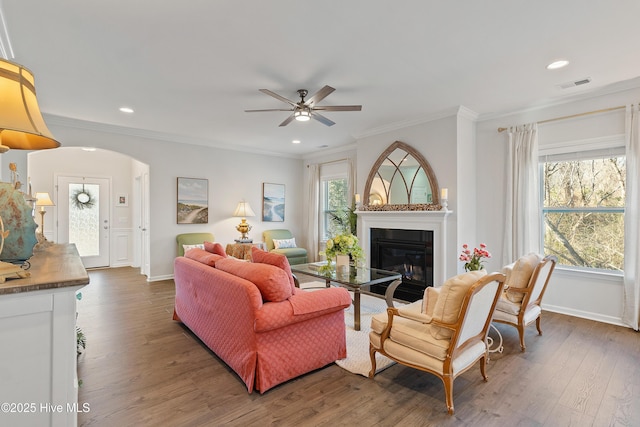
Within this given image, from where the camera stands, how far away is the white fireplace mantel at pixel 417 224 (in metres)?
4.53

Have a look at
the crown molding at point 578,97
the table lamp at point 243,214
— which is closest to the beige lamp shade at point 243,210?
the table lamp at point 243,214

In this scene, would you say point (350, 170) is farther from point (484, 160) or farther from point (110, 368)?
point (110, 368)

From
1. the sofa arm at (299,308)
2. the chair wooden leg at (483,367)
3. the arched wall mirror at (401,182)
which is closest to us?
the sofa arm at (299,308)

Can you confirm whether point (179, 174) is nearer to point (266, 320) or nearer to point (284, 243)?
point (284, 243)

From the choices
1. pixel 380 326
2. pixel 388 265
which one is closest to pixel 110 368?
pixel 380 326

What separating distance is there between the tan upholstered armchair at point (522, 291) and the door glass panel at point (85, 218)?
26.9ft

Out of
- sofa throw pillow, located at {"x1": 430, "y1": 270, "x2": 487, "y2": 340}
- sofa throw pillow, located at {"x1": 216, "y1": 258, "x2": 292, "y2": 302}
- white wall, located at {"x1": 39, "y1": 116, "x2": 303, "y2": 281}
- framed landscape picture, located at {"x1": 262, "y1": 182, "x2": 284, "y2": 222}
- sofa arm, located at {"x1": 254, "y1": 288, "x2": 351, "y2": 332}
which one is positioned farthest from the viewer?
framed landscape picture, located at {"x1": 262, "y1": 182, "x2": 284, "y2": 222}

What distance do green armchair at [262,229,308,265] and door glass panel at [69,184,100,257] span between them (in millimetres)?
3940

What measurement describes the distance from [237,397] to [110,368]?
1.26 m

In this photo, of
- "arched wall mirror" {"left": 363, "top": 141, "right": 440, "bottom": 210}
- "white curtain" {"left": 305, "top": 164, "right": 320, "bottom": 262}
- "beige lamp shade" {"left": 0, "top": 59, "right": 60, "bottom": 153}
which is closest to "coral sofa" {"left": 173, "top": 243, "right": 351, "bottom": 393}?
"beige lamp shade" {"left": 0, "top": 59, "right": 60, "bottom": 153}

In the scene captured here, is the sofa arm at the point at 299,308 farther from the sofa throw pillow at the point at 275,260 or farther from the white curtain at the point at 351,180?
the white curtain at the point at 351,180

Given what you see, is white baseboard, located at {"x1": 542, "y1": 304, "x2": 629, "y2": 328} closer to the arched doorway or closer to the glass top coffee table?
the glass top coffee table

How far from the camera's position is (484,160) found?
4.73 m

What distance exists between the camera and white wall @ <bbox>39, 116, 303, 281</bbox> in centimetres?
529
